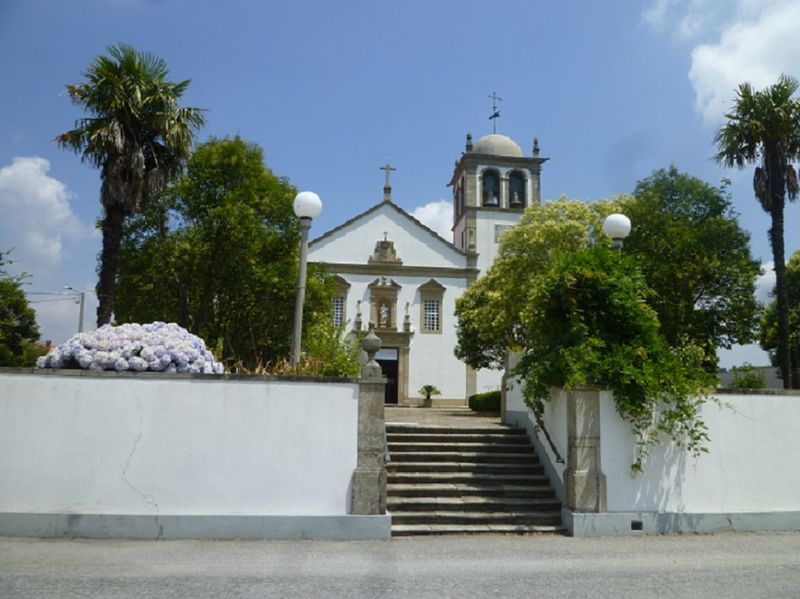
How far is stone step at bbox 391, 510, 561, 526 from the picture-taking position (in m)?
8.47

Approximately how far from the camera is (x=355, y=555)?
718 centimetres

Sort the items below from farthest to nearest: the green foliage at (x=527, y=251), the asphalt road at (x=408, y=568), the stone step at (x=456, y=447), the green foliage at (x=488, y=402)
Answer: the green foliage at (x=488, y=402) → the green foliage at (x=527, y=251) → the stone step at (x=456, y=447) → the asphalt road at (x=408, y=568)

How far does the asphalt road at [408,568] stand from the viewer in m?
5.82

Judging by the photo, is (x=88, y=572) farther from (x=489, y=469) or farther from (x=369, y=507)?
(x=489, y=469)

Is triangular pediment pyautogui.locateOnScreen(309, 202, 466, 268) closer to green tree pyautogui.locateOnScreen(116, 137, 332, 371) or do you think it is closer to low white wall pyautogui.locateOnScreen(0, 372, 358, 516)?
green tree pyautogui.locateOnScreen(116, 137, 332, 371)

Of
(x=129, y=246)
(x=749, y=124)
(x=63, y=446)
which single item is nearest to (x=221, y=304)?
(x=129, y=246)

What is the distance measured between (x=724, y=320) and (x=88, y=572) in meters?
19.8

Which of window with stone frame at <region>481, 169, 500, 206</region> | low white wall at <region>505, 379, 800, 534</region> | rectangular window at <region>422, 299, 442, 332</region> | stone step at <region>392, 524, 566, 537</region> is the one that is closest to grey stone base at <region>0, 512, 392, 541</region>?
stone step at <region>392, 524, 566, 537</region>

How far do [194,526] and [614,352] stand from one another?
5.75 meters

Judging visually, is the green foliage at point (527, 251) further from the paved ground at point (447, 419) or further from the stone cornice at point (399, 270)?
the stone cornice at point (399, 270)

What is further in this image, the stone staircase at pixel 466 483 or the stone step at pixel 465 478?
the stone step at pixel 465 478

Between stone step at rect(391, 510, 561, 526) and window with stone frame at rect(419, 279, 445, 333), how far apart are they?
26.3 meters

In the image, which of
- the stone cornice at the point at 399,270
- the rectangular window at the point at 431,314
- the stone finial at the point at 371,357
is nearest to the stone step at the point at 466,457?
the stone finial at the point at 371,357

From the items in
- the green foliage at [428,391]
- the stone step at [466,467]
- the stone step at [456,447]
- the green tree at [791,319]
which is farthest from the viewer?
the green foliage at [428,391]
